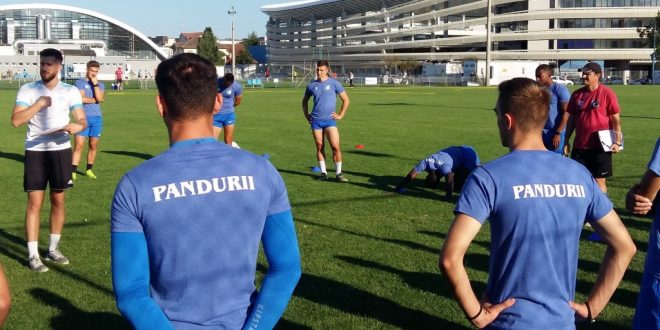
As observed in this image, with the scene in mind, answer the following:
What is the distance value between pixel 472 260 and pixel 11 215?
20.7 ft

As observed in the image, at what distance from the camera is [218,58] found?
124m

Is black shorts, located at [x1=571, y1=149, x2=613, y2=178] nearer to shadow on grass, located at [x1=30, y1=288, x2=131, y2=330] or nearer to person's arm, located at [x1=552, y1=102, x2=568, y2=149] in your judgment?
person's arm, located at [x1=552, y1=102, x2=568, y2=149]

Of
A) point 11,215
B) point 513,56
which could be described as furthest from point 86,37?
point 11,215

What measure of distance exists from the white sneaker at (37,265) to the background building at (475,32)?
8691 centimetres

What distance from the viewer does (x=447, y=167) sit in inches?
444

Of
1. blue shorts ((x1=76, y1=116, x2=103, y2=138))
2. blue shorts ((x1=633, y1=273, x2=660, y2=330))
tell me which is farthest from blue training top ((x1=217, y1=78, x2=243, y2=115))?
blue shorts ((x1=633, y1=273, x2=660, y2=330))

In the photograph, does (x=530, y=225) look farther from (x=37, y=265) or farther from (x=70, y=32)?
(x=70, y=32)

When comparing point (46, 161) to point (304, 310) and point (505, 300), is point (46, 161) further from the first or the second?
point (505, 300)

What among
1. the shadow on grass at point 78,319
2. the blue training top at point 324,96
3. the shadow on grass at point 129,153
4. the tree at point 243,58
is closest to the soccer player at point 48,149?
the shadow on grass at point 78,319

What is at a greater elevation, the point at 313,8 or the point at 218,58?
the point at 313,8

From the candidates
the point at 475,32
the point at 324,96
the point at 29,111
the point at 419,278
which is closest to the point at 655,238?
the point at 419,278

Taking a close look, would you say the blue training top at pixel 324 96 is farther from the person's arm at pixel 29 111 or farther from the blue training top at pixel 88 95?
the person's arm at pixel 29 111

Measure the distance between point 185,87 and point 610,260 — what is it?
1953mm

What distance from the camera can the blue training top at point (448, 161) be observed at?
11.3 metres
